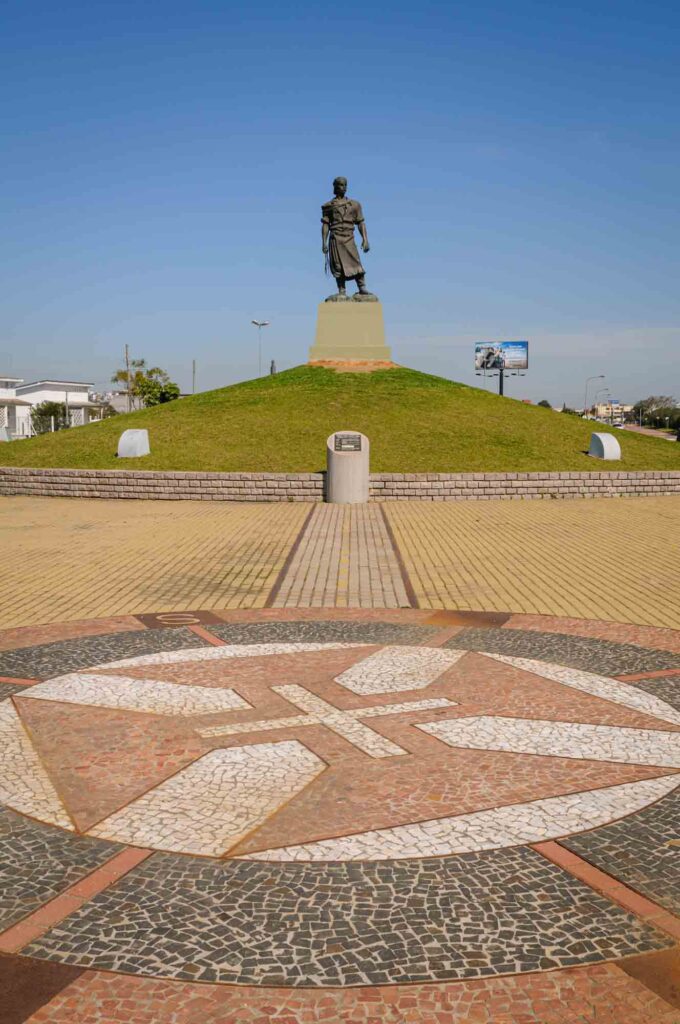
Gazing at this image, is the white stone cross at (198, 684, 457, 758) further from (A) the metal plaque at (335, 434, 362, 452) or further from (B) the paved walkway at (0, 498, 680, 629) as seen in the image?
(A) the metal plaque at (335, 434, 362, 452)

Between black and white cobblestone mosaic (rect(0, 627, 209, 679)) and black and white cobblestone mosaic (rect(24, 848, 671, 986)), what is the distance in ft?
10.9

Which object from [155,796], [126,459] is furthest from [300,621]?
[126,459]

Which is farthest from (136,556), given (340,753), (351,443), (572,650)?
(340,753)

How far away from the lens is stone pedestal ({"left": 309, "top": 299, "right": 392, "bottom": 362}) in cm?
3288

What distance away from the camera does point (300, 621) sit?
8453mm

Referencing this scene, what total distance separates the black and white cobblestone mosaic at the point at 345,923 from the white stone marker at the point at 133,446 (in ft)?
68.3

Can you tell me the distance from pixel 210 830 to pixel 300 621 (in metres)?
4.25

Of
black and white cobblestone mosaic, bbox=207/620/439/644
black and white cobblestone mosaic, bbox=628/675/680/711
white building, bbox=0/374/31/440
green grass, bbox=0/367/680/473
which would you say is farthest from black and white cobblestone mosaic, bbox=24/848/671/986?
white building, bbox=0/374/31/440

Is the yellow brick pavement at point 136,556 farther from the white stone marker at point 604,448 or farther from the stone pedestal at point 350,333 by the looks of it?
the stone pedestal at point 350,333

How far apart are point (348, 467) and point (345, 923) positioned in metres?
15.9

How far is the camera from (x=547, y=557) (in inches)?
492

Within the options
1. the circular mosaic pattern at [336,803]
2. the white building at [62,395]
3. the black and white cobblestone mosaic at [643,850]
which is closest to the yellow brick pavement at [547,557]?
the circular mosaic pattern at [336,803]

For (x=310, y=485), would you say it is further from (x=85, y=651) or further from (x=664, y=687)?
(x=664, y=687)

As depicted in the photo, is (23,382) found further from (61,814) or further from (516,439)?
(61,814)
